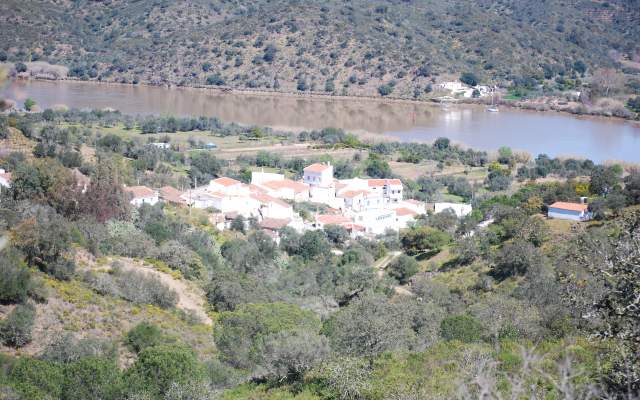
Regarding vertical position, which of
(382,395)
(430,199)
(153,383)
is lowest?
(430,199)

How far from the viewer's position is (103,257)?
14.7 metres

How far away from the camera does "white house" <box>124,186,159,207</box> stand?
71.3ft

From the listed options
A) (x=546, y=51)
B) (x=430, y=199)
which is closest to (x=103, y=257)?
(x=430, y=199)

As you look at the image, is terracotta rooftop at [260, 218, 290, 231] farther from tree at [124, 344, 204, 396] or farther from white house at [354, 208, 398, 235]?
tree at [124, 344, 204, 396]

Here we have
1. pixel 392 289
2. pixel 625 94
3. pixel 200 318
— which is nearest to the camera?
pixel 200 318

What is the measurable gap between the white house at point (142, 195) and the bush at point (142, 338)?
1086cm

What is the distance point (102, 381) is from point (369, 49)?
60290 mm

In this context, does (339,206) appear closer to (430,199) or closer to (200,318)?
(430,199)

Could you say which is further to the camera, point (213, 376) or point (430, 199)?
point (430, 199)

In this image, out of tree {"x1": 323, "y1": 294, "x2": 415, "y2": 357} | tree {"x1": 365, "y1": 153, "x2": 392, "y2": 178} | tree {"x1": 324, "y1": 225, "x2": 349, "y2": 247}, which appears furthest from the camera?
tree {"x1": 365, "y1": 153, "x2": 392, "y2": 178}

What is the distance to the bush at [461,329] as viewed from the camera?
34.5 ft

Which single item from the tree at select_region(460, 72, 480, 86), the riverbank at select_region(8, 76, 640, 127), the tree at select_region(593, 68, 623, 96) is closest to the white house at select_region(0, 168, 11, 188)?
the riverbank at select_region(8, 76, 640, 127)

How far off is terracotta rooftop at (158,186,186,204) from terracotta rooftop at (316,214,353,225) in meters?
4.17

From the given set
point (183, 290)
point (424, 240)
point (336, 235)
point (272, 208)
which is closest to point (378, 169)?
point (272, 208)
